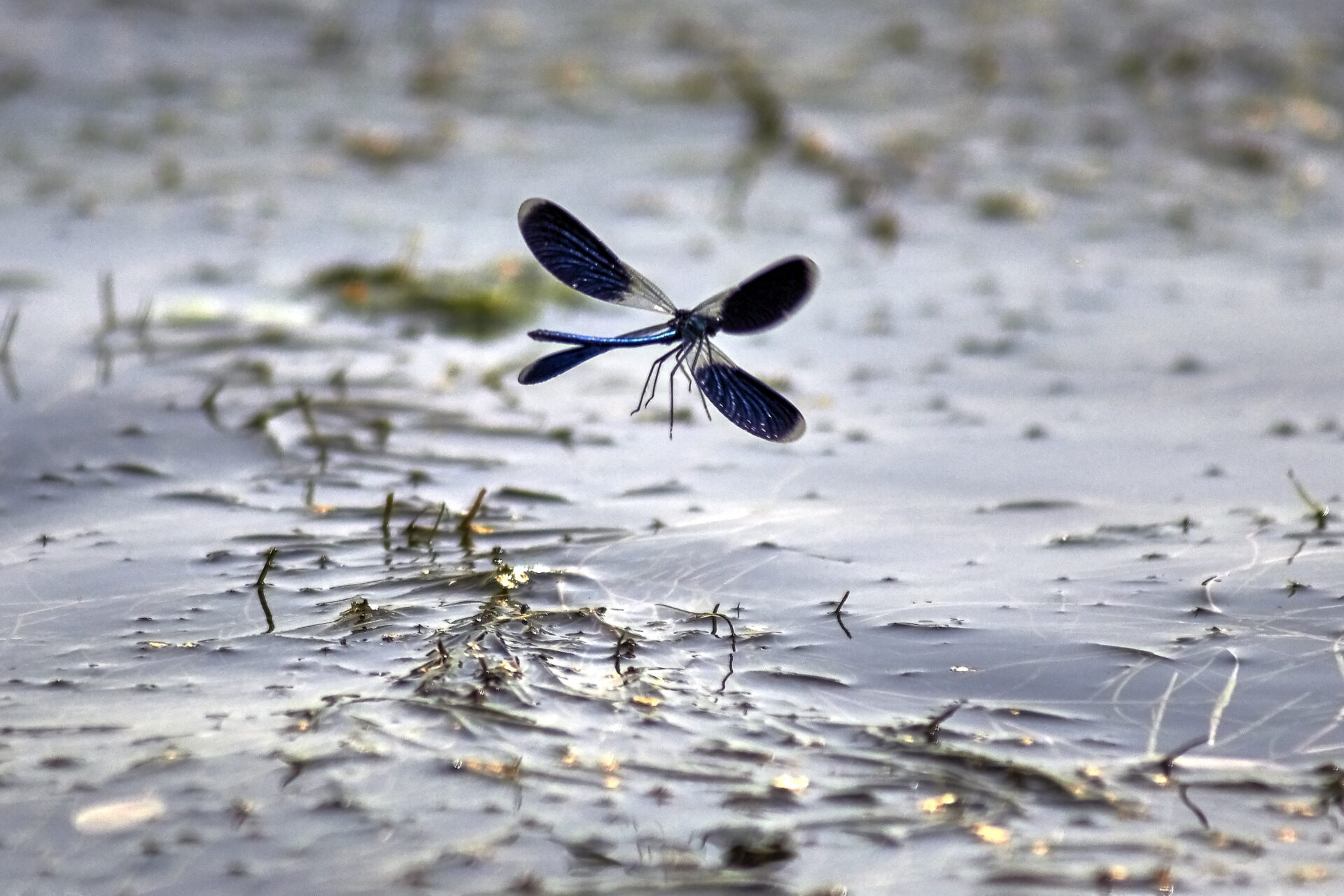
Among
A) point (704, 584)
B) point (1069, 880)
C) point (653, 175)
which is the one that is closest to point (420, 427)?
point (704, 584)

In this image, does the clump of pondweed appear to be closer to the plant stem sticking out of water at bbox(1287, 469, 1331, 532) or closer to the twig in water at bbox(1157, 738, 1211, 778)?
the plant stem sticking out of water at bbox(1287, 469, 1331, 532)

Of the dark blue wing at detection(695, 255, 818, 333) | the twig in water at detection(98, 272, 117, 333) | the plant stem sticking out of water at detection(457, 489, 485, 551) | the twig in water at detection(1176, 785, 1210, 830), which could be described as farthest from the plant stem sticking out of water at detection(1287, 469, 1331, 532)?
the twig in water at detection(98, 272, 117, 333)

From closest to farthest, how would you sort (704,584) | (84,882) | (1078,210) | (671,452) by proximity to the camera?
(84,882)
(704,584)
(671,452)
(1078,210)

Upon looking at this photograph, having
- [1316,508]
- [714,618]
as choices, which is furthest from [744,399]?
[1316,508]

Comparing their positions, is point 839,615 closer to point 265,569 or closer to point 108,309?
point 265,569

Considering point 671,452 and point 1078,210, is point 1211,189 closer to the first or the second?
point 1078,210

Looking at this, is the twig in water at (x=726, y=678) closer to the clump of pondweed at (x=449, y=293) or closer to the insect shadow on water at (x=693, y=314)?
the insect shadow on water at (x=693, y=314)

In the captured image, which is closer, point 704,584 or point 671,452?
point 704,584
